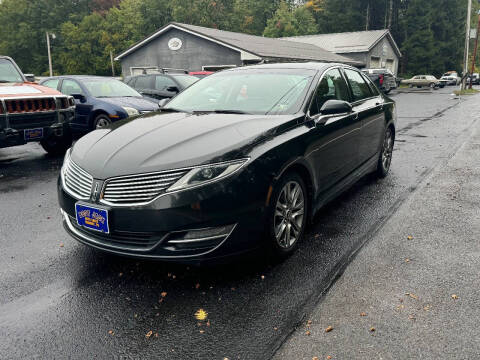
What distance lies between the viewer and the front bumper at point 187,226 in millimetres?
2771

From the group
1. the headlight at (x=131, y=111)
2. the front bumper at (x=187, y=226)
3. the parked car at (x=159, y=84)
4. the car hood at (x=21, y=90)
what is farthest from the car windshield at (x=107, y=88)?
the front bumper at (x=187, y=226)

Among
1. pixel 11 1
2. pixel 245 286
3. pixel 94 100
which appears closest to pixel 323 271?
pixel 245 286

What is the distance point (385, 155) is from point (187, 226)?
4.33 m

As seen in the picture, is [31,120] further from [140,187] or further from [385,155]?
[385,155]

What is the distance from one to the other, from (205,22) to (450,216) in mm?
55053

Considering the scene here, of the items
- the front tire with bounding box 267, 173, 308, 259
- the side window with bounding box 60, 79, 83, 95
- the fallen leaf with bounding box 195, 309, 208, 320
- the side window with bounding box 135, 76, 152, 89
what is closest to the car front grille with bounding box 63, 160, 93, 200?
the fallen leaf with bounding box 195, 309, 208, 320

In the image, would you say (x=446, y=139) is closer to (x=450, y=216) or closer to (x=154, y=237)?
(x=450, y=216)

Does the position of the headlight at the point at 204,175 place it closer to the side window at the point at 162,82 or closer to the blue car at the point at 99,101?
the blue car at the point at 99,101

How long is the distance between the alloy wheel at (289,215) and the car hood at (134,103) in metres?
6.09

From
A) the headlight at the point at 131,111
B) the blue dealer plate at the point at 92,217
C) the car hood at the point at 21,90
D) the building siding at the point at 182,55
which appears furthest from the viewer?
the building siding at the point at 182,55

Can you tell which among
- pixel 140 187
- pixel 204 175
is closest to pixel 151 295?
pixel 140 187

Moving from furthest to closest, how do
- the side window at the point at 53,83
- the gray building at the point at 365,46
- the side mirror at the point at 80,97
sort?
the gray building at the point at 365,46 → the side window at the point at 53,83 → the side mirror at the point at 80,97

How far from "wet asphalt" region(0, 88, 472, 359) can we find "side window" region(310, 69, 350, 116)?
129 cm

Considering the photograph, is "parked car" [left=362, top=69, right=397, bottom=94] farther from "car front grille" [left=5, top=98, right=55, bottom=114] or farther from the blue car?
"car front grille" [left=5, top=98, right=55, bottom=114]
